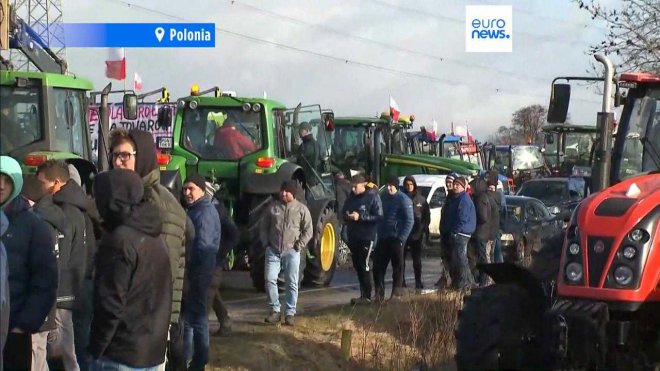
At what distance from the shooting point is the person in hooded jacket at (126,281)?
5918mm

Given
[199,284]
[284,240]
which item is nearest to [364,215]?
[284,240]

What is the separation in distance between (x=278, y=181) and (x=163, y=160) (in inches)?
59.8

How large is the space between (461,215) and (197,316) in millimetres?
6742

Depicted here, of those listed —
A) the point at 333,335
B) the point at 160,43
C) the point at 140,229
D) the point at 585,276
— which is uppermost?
the point at 160,43

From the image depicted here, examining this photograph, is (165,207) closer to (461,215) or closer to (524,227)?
(461,215)

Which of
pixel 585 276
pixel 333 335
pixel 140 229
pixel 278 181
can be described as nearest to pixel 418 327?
pixel 333 335

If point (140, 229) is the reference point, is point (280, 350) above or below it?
below

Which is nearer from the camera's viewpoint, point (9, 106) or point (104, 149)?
point (9, 106)

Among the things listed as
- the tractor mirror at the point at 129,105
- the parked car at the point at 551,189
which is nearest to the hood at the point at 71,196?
the tractor mirror at the point at 129,105

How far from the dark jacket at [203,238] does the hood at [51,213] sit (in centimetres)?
164

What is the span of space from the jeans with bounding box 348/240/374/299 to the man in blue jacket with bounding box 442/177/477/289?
3.91 feet

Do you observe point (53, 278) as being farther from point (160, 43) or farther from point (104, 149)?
point (160, 43)

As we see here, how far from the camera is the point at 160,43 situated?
76.8 ft

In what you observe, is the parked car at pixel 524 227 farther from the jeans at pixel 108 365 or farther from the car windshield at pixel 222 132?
the jeans at pixel 108 365
